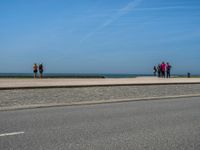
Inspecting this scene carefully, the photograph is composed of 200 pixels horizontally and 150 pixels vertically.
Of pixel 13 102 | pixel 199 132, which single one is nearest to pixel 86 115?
pixel 199 132

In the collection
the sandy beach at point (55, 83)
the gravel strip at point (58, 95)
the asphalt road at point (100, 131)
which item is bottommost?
the asphalt road at point (100, 131)

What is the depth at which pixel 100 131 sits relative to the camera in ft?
27.0

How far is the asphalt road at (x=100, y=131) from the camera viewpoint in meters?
6.81

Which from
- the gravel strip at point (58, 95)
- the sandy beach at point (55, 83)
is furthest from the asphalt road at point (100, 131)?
the sandy beach at point (55, 83)

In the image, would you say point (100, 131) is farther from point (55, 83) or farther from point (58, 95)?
point (55, 83)

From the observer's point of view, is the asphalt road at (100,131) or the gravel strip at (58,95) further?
the gravel strip at (58,95)

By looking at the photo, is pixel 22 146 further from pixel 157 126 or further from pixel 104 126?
pixel 157 126

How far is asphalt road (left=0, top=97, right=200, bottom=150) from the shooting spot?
22.4ft

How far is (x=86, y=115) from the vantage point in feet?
36.2

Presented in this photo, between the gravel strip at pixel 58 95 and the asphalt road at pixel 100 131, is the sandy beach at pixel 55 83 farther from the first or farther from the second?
the asphalt road at pixel 100 131

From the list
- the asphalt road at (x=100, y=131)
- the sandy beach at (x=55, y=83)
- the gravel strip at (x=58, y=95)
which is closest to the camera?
the asphalt road at (x=100, y=131)

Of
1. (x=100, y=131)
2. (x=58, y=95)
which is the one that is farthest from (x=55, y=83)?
(x=100, y=131)

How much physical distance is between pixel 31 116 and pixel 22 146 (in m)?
4.15

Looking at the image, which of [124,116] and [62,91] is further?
[62,91]
